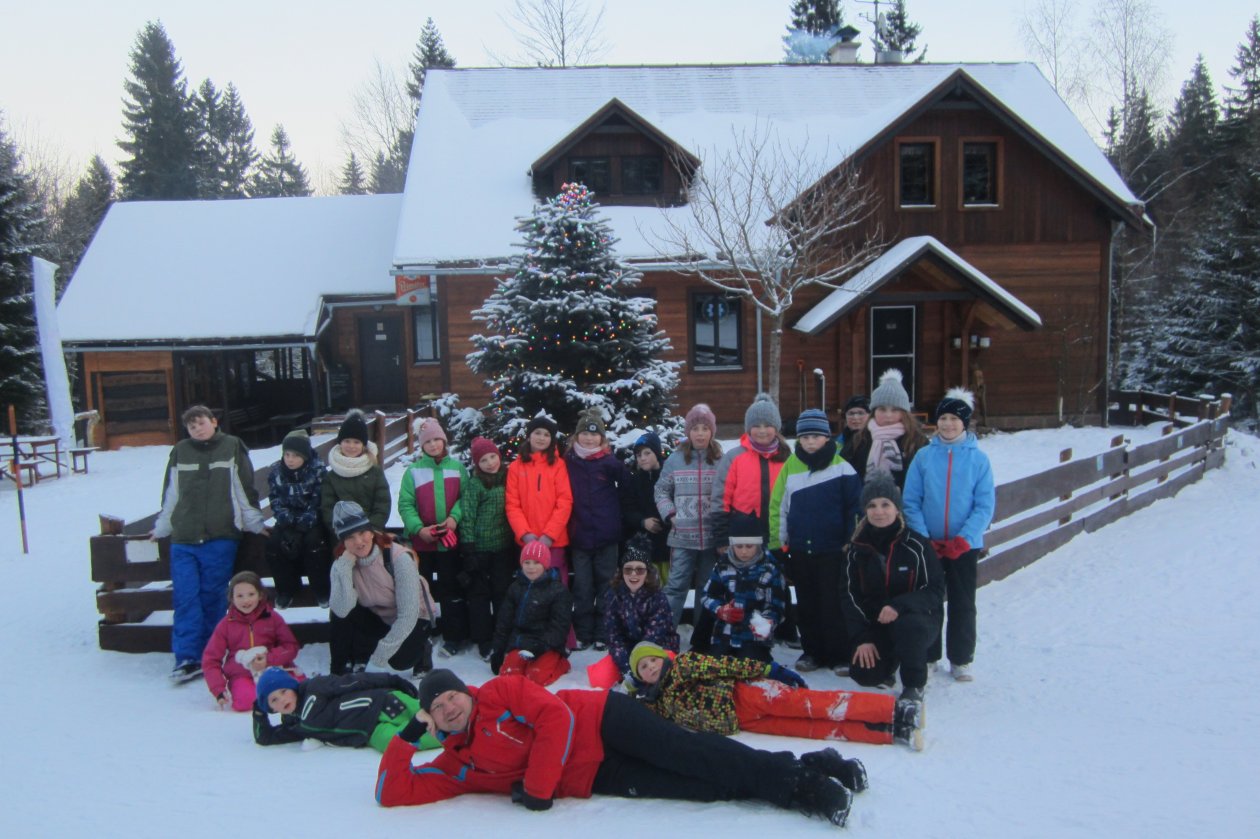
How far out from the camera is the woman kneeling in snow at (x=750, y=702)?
474 centimetres

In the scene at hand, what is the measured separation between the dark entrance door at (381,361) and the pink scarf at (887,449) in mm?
16311

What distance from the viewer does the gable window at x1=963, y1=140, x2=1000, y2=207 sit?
1739 centimetres

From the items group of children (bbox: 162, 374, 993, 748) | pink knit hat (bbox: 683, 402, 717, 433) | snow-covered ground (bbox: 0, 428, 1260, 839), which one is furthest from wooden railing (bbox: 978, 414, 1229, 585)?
pink knit hat (bbox: 683, 402, 717, 433)

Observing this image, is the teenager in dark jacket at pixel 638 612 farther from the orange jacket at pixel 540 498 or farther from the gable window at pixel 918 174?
the gable window at pixel 918 174

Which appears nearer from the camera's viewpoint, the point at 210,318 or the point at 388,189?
the point at 210,318

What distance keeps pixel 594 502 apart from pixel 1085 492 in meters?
6.50

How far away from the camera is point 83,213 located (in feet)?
137

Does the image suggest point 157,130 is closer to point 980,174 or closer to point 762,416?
point 980,174

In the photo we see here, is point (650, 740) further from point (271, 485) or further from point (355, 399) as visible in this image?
point (355, 399)

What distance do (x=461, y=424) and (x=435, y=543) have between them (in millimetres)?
3232

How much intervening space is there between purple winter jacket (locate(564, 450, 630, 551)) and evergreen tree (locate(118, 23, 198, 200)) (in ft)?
136

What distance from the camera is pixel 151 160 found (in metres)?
42.2

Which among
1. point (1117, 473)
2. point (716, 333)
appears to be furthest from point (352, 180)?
point (1117, 473)

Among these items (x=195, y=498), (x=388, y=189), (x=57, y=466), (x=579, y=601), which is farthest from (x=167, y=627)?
(x=388, y=189)
